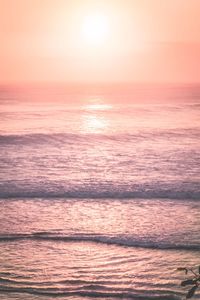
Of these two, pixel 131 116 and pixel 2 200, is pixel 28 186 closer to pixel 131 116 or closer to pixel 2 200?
pixel 2 200

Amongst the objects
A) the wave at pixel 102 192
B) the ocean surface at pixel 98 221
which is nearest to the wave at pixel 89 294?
the ocean surface at pixel 98 221

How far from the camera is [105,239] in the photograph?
42.4 feet

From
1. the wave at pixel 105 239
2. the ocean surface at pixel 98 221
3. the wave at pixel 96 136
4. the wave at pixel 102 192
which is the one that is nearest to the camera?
the ocean surface at pixel 98 221

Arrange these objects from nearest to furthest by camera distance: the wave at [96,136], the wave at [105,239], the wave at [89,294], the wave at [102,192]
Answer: the wave at [89,294]
the wave at [105,239]
the wave at [102,192]
the wave at [96,136]

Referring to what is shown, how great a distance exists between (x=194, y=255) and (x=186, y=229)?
217 cm

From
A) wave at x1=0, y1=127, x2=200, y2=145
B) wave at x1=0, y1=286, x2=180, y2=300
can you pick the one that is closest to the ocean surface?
wave at x1=0, y1=286, x2=180, y2=300

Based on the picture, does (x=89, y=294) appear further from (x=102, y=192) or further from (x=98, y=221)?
(x=102, y=192)

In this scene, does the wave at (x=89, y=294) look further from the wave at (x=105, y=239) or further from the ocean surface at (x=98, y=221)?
the wave at (x=105, y=239)

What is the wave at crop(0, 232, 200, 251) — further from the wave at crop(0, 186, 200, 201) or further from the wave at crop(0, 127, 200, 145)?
the wave at crop(0, 127, 200, 145)

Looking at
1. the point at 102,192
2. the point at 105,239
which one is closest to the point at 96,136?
the point at 102,192

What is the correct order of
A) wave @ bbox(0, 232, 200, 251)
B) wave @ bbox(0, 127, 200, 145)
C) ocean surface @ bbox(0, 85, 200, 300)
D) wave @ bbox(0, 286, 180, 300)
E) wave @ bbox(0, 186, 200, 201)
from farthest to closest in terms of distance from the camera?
wave @ bbox(0, 127, 200, 145), wave @ bbox(0, 186, 200, 201), wave @ bbox(0, 232, 200, 251), ocean surface @ bbox(0, 85, 200, 300), wave @ bbox(0, 286, 180, 300)

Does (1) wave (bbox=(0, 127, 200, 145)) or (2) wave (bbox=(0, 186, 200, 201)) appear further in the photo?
(1) wave (bbox=(0, 127, 200, 145))

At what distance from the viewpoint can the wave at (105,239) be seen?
1234 centimetres

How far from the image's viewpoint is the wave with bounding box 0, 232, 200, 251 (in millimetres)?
12344
